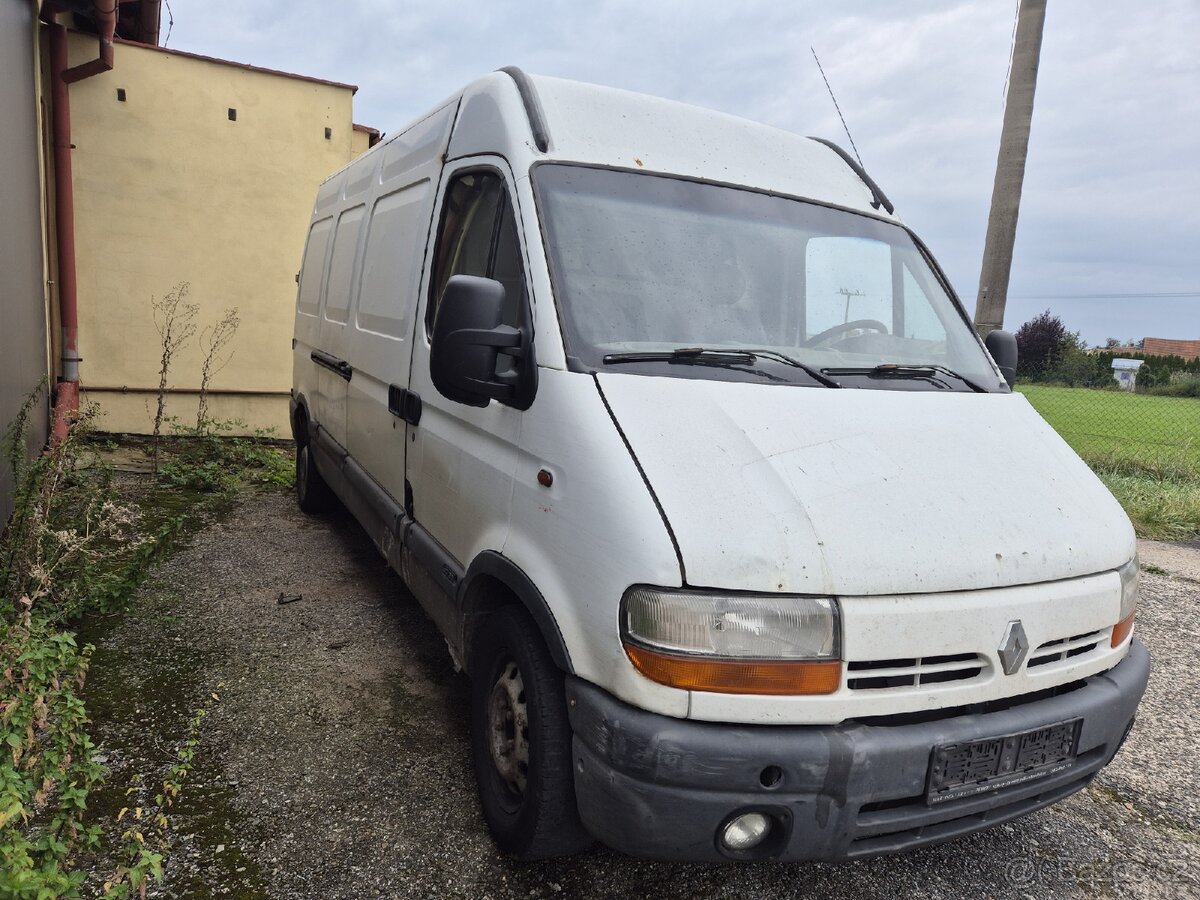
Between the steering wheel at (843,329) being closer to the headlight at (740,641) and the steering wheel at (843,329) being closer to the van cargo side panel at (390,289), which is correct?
the headlight at (740,641)

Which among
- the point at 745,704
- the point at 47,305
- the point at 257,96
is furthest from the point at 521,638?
the point at 257,96

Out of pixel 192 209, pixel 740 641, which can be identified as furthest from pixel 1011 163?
pixel 192 209

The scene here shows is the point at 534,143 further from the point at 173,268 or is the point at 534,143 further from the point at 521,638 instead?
the point at 173,268

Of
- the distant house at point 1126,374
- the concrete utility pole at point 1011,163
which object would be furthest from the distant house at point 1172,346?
the concrete utility pole at point 1011,163

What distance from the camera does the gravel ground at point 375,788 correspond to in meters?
2.47

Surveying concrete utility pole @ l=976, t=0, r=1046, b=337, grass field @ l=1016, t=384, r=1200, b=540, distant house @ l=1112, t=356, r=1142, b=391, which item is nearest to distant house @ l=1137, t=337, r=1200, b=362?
distant house @ l=1112, t=356, r=1142, b=391

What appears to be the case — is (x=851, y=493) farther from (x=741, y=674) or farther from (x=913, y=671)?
(x=741, y=674)

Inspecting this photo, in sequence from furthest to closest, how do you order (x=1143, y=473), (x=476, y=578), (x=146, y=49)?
(x=1143, y=473), (x=146, y=49), (x=476, y=578)

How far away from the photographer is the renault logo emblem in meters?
2.11

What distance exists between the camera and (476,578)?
2.71 metres

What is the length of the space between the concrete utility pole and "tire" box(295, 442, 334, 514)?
543 cm

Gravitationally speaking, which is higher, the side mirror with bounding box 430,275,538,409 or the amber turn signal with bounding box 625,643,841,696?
the side mirror with bounding box 430,275,538,409

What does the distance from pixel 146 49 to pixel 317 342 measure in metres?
4.52

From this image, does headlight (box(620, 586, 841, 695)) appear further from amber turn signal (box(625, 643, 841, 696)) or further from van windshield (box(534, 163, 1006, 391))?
van windshield (box(534, 163, 1006, 391))
